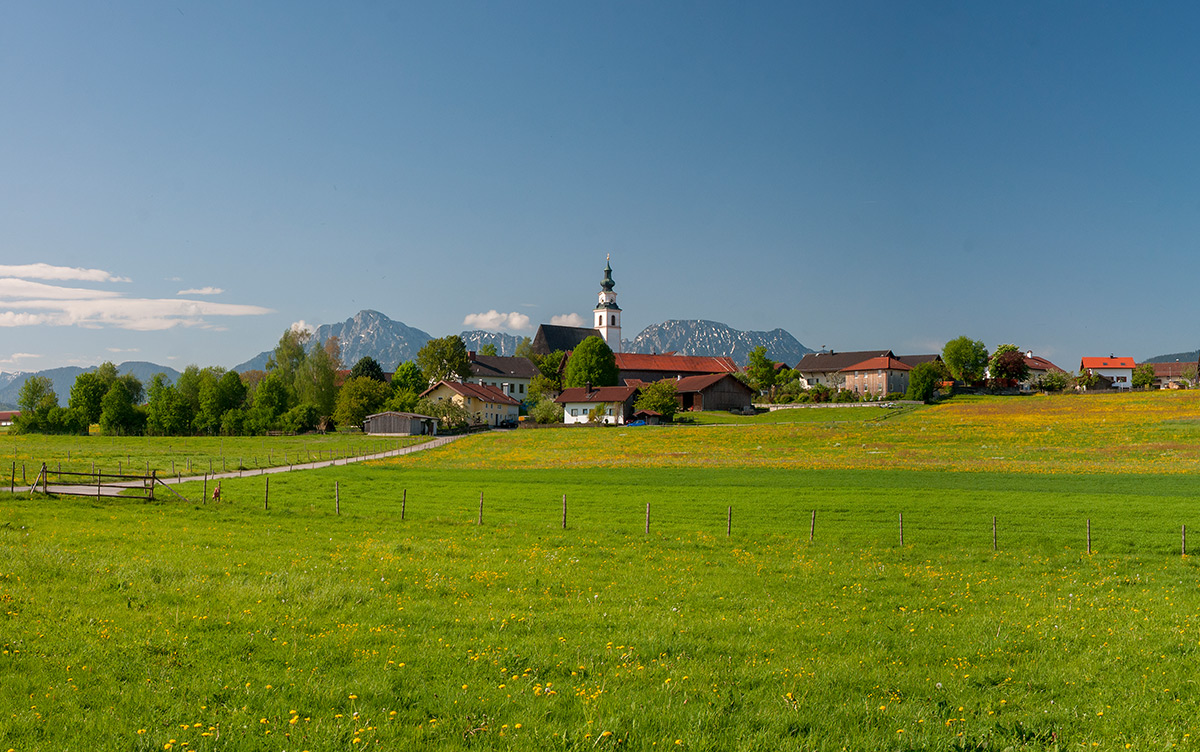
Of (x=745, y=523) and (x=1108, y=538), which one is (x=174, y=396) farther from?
(x=1108, y=538)

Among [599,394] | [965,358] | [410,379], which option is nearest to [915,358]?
[965,358]

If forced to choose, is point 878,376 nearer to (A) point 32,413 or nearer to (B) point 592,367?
(B) point 592,367

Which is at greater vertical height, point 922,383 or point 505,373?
point 505,373

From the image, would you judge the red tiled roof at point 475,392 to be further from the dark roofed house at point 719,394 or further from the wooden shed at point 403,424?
the dark roofed house at point 719,394

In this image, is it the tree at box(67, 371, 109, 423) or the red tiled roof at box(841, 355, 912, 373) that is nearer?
the tree at box(67, 371, 109, 423)

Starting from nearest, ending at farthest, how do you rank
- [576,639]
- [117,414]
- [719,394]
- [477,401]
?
[576,639] → [117,414] → [477,401] → [719,394]

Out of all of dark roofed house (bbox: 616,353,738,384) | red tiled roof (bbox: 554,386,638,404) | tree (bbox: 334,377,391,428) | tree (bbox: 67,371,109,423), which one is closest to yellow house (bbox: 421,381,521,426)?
tree (bbox: 334,377,391,428)

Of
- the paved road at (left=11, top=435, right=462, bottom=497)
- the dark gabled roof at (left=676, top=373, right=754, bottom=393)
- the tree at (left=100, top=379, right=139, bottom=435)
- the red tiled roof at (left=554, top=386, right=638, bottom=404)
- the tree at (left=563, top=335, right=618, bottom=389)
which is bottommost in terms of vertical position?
the paved road at (left=11, top=435, right=462, bottom=497)

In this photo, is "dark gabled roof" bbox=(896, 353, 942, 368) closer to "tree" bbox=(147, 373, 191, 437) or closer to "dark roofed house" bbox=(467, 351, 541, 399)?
"dark roofed house" bbox=(467, 351, 541, 399)

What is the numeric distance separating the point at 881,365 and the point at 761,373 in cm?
3133

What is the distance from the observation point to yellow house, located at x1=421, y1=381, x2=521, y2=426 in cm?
12262

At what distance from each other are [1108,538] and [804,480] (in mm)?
24682

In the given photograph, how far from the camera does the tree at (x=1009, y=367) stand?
536 ft

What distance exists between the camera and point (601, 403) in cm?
12106
